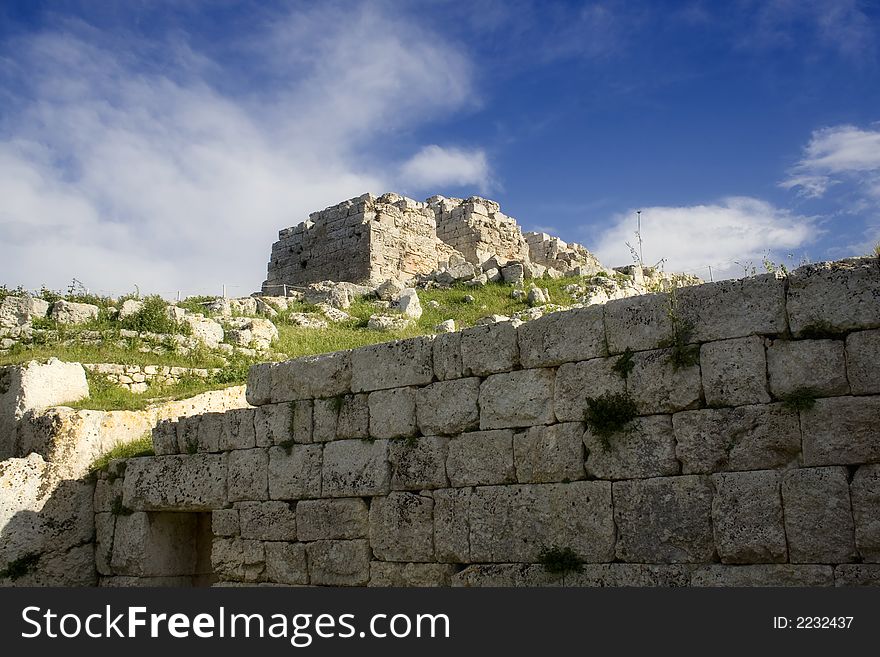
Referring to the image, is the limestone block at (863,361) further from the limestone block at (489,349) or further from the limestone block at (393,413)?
the limestone block at (393,413)

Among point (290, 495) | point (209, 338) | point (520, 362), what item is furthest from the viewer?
point (209, 338)

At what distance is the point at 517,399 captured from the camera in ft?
23.4

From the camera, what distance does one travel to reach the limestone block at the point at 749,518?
18.8ft

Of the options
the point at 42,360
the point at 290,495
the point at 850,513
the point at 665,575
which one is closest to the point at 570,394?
the point at 665,575

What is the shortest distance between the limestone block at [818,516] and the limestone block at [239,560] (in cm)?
532

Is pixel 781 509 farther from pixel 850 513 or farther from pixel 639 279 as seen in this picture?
pixel 639 279

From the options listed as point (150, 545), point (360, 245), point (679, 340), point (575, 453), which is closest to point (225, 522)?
point (150, 545)

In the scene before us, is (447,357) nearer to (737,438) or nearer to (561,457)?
(561,457)

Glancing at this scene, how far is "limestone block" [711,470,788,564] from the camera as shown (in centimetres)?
574

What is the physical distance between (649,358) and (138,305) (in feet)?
40.6

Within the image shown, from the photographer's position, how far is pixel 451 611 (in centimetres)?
649

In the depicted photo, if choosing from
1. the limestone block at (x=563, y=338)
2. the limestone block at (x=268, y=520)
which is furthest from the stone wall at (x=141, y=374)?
the limestone block at (x=563, y=338)

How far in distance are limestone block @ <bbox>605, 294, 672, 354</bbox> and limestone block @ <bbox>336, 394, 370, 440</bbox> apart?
8.77 ft

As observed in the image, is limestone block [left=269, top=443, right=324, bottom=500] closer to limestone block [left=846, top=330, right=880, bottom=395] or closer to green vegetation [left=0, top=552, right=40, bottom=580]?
green vegetation [left=0, top=552, right=40, bottom=580]
